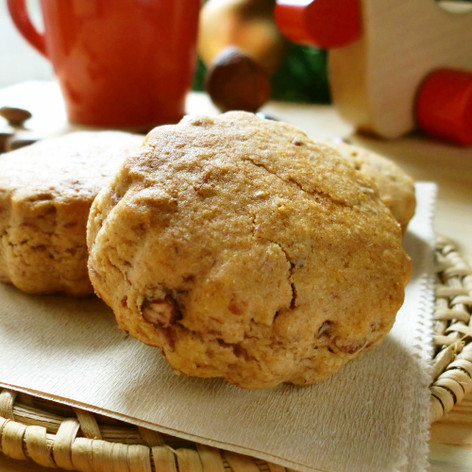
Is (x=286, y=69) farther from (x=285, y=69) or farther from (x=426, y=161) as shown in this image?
(x=426, y=161)

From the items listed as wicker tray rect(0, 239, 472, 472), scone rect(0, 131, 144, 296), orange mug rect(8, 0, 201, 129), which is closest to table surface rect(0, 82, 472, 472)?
wicker tray rect(0, 239, 472, 472)

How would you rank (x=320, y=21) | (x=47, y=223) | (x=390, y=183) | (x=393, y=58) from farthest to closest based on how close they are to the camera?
(x=393, y=58), (x=320, y=21), (x=390, y=183), (x=47, y=223)

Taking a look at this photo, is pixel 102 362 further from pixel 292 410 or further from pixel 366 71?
pixel 366 71

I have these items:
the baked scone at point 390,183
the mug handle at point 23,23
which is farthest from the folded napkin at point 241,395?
the mug handle at point 23,23

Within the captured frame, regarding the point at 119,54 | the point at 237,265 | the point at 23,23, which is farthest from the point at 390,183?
the point at 23,23

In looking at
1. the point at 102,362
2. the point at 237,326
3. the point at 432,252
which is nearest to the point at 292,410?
the point at 237,326

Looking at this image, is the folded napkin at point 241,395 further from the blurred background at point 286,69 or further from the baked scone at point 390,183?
the blurred background at point 286,69
